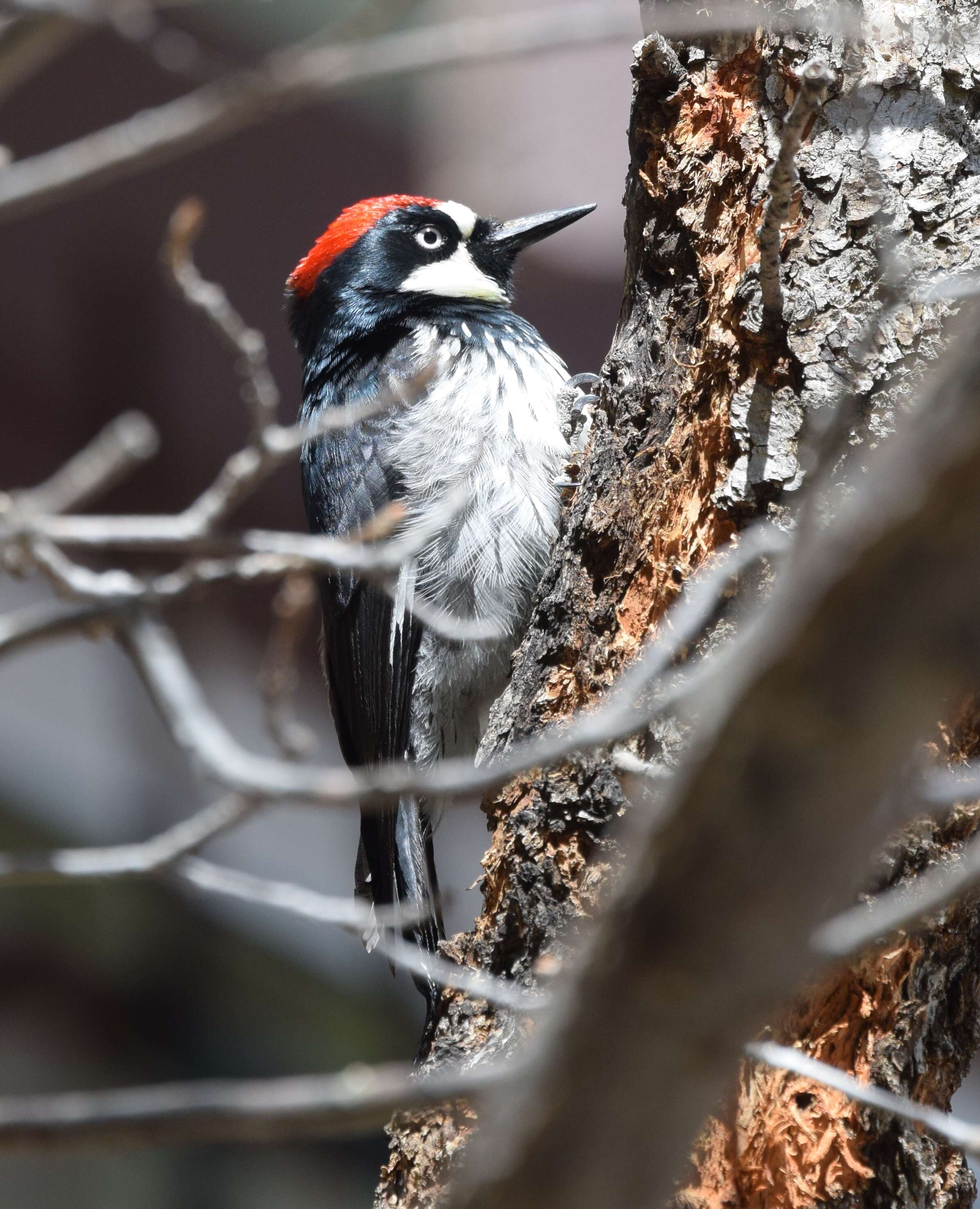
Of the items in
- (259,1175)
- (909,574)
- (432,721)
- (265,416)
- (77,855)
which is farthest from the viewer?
(259,1175)

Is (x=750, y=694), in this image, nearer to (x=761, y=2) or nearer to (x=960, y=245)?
(x=960, y=245)

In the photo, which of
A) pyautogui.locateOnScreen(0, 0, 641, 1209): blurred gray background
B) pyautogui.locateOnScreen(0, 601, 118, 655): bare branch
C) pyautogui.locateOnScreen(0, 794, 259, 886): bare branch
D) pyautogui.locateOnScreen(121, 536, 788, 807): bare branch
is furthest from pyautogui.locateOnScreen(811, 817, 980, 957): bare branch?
pyautogui.locateOnScreen(0, 0, 641, 1209): blurred gray background

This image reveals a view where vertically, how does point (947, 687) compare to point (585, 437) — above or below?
below

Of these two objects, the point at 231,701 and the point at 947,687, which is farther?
the point at 231,701

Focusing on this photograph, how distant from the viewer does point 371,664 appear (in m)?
3.15

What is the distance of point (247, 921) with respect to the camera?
21.5 feet

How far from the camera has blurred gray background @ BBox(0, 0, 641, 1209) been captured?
6172mm

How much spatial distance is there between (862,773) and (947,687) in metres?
0.08

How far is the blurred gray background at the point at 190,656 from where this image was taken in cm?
617

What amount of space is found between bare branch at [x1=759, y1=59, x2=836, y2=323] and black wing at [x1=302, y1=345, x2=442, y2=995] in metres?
1.42

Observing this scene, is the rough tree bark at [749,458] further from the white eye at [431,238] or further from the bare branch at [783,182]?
the white eye at [431,238]

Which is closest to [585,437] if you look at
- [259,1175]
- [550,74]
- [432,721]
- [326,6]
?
[432,721]

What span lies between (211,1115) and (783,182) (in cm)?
137

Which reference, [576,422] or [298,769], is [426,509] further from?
[298,769]
